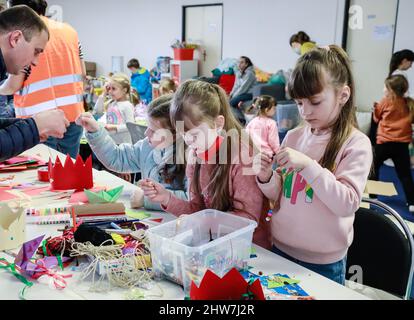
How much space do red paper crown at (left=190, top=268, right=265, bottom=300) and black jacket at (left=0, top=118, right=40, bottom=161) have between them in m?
0.82

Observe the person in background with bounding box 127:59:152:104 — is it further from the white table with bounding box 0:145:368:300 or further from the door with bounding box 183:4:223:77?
the white table with bounding box 0:145:368:300

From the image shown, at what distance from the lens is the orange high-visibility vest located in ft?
9.02

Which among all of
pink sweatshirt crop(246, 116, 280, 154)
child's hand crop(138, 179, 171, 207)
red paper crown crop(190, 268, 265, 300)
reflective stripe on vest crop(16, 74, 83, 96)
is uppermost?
reflective stripe on vest crop(16, 74, 83, 96)

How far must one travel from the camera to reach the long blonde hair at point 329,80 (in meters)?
1.35

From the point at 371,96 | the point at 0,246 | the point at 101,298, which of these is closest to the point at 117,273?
the point at 101,298

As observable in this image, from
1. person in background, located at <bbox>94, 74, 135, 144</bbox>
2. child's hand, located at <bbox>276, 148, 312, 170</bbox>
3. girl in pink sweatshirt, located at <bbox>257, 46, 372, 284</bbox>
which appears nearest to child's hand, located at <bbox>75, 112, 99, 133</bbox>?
girl in pink sweatshirt, located at <bbox>257, 46, 372, 284</bbox>

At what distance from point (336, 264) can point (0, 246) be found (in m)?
1.01

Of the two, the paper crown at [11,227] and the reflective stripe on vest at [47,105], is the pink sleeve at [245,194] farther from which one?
the reflective stripe on vest at [47,105]

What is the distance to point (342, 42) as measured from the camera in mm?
6031

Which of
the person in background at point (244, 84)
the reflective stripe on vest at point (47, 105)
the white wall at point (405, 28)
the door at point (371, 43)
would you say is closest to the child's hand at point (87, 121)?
the reflective stripe on vest at point (47, 105)

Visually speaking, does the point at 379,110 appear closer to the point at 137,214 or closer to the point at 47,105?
the point at 47,105

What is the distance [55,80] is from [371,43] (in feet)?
14.4

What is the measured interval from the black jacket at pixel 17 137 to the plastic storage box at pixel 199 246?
59 centimetres
